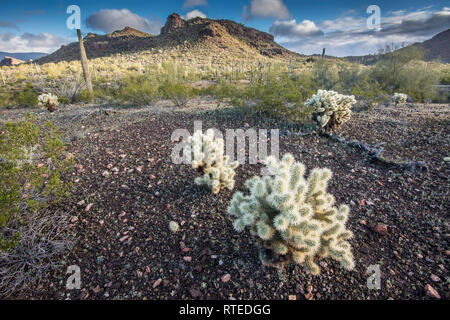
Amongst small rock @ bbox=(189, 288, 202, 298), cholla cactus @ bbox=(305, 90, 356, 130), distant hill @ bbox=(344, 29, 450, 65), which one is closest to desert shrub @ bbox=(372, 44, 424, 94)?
cholla cactus @ bbox=(305, 90, 356, 130)

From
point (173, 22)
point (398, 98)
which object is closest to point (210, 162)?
point (398, 98)

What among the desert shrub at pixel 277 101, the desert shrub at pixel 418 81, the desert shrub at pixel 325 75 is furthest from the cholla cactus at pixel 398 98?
the desert shrub at pixel 277 101

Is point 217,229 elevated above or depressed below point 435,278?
above

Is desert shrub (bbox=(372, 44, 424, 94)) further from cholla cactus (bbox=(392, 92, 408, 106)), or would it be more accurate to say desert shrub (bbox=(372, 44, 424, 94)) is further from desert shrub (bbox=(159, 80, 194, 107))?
desert shrub (bbox=(159, 80, 194, 107))

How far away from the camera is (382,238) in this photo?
2.54 m

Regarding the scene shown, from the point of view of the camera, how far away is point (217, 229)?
8.73 feet

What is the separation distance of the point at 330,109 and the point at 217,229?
4.53 m

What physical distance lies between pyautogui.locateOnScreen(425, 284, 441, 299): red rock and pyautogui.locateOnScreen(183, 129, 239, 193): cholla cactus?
2339 millimetres

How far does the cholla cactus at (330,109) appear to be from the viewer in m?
5.40

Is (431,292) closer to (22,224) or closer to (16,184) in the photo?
(16,184)

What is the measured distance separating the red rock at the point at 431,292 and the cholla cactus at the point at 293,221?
74 cm
